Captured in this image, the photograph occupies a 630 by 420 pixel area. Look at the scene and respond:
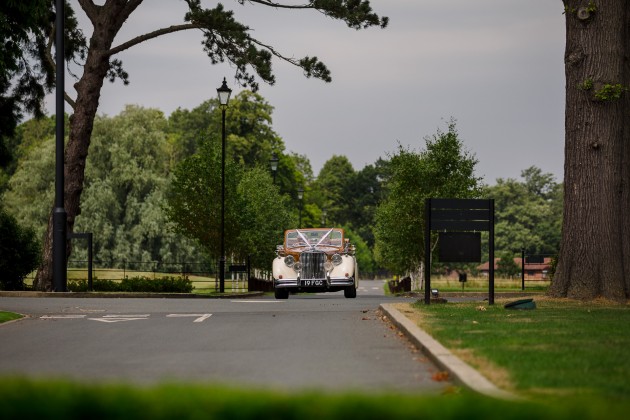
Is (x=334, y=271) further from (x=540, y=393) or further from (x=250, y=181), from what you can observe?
(x=250, y=181)

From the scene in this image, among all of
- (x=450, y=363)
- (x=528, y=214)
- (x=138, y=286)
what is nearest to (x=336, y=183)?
(x=528, y=214)

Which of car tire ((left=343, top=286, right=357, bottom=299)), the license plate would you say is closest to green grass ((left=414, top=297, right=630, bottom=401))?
the license plate

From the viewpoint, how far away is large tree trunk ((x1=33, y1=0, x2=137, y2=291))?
107 feet

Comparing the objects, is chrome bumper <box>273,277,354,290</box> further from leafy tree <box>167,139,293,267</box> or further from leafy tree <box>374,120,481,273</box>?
leafy tree <box>374,120,481,273</box>

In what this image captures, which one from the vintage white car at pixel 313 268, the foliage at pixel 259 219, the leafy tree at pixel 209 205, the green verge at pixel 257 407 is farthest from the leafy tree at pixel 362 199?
the green verge at pixel 257 407

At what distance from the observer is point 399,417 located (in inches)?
165

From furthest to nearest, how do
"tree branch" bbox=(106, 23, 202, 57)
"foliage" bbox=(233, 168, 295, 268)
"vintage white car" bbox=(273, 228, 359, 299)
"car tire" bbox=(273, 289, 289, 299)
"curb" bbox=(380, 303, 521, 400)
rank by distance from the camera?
"foliage" bbox=(233, 168, 295, 268)
"tree branch" bbox=(106, 23, 202, 57)
"car tire" bbox=(273, 289, 289, 299)
"vintage white car" bbox=(273, 228, 359, 299)
"curb" bbox=(380, 303, 521, 400)

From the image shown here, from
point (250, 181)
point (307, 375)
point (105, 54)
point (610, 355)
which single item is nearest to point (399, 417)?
point (307, 375)

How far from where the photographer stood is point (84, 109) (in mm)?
33031

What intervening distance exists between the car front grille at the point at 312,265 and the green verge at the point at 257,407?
2296cm

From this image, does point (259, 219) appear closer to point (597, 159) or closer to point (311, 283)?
point (311, 283)

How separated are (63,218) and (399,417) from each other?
1870 centimetres

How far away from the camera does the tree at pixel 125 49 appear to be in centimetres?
3278

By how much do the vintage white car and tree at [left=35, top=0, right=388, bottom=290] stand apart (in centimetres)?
837
